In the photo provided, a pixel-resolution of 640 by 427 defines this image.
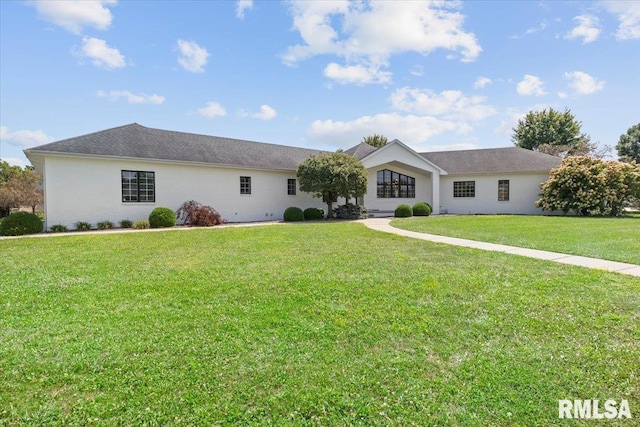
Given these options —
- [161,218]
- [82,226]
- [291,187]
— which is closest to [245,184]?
[291,187]

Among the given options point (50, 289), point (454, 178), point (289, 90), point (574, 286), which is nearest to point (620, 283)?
point (574, 286)

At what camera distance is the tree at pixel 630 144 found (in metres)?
42.9

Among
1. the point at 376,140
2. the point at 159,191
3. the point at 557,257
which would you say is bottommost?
the point at 557,257

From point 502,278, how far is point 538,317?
1.78 m

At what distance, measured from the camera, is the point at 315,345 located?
3.39 m

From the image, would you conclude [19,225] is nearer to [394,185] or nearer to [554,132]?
[394,185]

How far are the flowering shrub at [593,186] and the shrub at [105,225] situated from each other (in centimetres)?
2722

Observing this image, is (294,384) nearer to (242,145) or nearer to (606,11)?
(606,11)

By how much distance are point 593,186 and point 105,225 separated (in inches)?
1140

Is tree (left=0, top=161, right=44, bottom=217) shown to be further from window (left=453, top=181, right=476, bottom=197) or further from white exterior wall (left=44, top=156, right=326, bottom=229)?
window (left=453, top=181, right=476, bottom=197)

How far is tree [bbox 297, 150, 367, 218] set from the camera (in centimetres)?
1980

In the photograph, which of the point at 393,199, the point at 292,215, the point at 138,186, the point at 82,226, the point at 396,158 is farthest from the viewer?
the point at 393,199

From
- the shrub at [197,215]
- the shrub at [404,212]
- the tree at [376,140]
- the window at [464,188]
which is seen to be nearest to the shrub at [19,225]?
the shrub at [197,215]

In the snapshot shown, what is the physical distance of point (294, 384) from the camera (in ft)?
8.93
